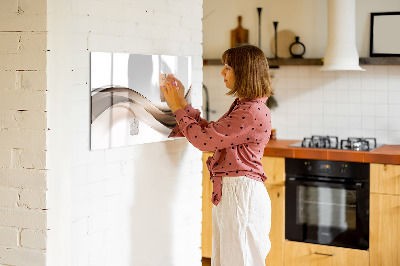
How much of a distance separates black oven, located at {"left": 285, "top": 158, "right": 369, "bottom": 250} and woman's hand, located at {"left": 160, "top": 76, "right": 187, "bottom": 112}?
5.55 ft

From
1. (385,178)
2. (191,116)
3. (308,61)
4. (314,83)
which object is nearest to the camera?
(191,116)

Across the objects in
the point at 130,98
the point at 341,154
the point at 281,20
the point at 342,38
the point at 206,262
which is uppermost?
the point at 281,20

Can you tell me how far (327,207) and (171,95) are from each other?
1.95 meters

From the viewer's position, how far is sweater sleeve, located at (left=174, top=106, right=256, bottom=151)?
108 inches

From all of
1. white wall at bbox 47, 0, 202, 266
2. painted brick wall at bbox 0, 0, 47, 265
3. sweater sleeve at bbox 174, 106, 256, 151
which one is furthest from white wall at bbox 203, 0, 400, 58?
painted brick wall at bbox 0, 0, 47, 265

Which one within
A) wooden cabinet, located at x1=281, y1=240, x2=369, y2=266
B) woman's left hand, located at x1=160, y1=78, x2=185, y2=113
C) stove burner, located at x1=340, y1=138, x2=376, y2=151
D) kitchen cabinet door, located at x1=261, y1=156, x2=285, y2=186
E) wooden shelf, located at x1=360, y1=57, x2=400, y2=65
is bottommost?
wooden cabinet, located at x1=281, y1=240, x2=369, y2=266

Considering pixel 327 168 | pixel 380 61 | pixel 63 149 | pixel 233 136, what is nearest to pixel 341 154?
pixel 327 168

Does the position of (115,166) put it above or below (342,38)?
below

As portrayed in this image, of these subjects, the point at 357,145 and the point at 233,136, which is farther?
the point at 357,145

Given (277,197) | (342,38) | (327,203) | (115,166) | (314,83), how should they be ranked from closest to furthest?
(115,166)
(327,203)
(277,197)
(342,38)
(314,83)

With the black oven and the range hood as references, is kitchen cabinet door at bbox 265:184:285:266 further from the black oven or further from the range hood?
the range hood

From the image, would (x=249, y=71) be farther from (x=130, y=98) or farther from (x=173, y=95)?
(x=130, y=98)

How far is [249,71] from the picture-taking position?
2.80 metres

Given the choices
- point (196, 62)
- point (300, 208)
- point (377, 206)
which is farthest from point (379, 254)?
point (196, 62)
